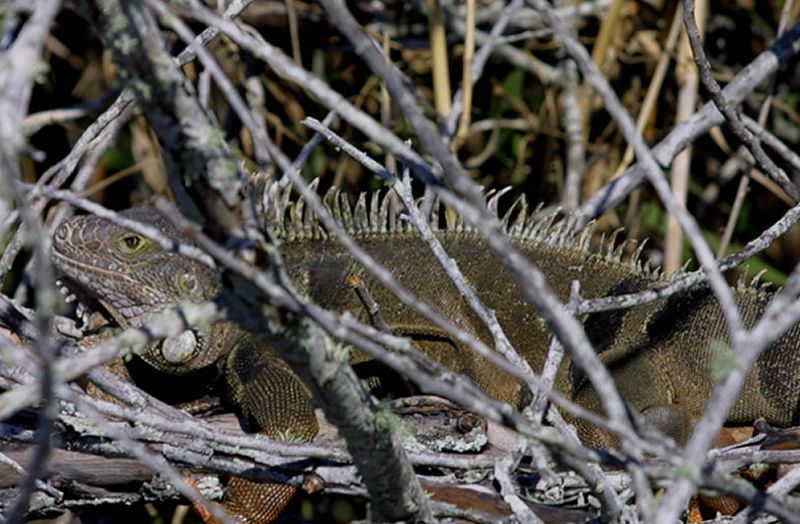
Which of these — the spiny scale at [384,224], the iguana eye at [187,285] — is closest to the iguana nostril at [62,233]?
the iguana eye at [187,285]

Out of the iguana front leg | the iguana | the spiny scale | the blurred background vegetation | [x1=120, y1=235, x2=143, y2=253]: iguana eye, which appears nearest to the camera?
the iguana front leg

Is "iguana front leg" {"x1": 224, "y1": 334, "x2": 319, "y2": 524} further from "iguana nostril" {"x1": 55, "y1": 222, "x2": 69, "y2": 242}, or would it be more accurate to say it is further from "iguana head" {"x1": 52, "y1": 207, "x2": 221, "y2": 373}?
"iguana nostril" {"x1": 55, "y1": 222, "x2": 69, "y2": 242}

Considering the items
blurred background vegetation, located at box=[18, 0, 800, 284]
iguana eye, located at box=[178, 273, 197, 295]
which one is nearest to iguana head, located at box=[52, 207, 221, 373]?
iguana eye, located at box=[178, 273, 197, 295]

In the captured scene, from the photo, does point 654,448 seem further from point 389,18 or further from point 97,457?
point 389,18

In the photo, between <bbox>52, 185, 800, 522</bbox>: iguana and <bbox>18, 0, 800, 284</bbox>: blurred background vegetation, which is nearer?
<bbox>52, 185, 800, 522</bbox>: iguana

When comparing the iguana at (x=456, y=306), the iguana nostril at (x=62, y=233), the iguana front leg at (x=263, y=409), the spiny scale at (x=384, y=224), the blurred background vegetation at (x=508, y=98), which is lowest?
the iguana front leg at (x=263, y=409)

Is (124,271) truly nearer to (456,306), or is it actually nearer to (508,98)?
(456,306)

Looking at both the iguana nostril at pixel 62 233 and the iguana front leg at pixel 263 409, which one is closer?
the iguana front leg at pixel 263 409

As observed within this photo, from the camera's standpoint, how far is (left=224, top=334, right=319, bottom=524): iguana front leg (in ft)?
11.2

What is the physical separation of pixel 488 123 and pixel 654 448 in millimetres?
3642

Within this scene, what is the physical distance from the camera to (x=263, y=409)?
3.61m

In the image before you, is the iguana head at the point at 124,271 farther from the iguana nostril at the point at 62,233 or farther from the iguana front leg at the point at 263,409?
the iguana front leg at the point at 263,409

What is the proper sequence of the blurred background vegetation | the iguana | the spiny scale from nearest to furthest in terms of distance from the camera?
the iguana, the spiny scale, the blurred background vegetation

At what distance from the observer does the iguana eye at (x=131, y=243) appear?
4.04 m
